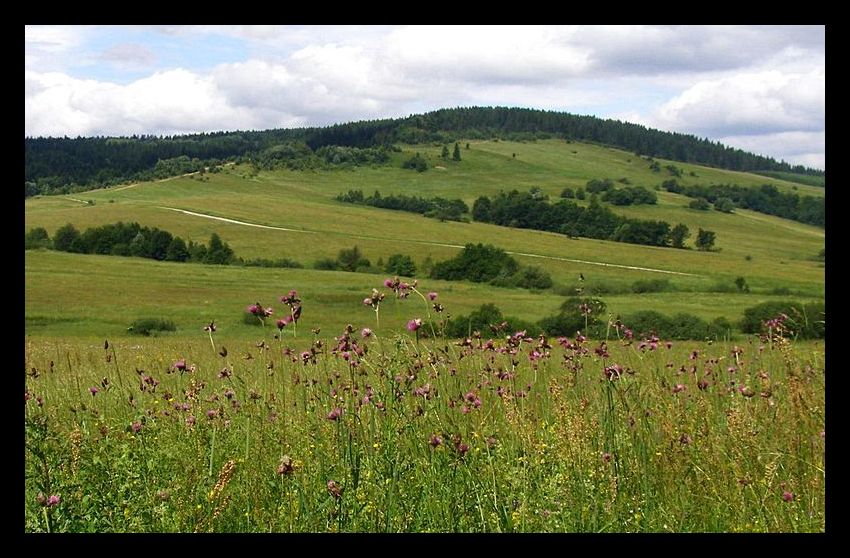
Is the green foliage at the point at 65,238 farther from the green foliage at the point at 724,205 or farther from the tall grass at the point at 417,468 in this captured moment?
the green foliage at the point at 724,205

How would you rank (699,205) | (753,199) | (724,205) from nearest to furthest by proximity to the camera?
(724,205)
(699,205)
(753,199)

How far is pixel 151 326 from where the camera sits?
46.2 m

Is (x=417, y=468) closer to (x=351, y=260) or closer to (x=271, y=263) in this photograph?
(x=271, y=263)

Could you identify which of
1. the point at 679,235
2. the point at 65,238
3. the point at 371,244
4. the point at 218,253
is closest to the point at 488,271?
the point at 371,244

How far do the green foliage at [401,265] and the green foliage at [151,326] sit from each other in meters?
35.8

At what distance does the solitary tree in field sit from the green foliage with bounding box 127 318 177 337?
85.8 m

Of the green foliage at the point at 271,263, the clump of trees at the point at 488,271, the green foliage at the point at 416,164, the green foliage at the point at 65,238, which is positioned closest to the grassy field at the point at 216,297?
the clump of trees at the point at 488,271

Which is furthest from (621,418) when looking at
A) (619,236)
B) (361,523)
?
(619,236)

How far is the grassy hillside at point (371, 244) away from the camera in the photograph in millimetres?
60938

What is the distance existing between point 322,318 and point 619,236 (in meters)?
82.2

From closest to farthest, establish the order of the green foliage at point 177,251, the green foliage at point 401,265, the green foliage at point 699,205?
1. the green foliage at point 401,265
2. the green foliage at point 177,251
3. the green foliage at point 699,205

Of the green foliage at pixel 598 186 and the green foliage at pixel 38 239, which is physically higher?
the green foliage at pixel 598 186

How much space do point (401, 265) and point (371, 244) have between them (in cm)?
2141

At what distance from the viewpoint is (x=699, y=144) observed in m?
196
